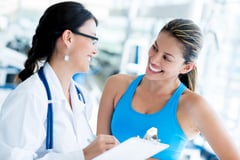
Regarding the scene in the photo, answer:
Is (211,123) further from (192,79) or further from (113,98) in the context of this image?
(113,98)

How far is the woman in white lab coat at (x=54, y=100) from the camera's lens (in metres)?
0.93

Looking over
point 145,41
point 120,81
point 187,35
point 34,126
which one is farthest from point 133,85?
point 145,41

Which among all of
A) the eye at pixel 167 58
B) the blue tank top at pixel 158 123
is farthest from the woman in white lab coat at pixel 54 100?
the eye at pixel 167 58

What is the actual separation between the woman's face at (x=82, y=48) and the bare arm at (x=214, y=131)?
16.0 inches

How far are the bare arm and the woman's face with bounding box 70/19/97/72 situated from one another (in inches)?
16.0

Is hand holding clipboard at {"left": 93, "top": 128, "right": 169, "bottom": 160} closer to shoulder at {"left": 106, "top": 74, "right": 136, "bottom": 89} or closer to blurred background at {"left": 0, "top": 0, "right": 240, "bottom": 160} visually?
shoulder at {"left": 106, "top": 74, "right": 136, "bottom": 89}

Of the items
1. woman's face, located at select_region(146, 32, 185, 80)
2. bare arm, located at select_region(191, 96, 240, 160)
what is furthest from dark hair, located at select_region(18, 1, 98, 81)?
bare arm, located at select_region(191, 96, 240, 160)

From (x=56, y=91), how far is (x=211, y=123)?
1.73 ft

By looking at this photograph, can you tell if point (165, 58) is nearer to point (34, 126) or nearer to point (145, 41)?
point (34, 126)

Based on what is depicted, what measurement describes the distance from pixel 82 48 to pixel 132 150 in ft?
1.28

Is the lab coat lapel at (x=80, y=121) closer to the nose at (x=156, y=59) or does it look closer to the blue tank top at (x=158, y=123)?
the blue tank top at (x=158, y=123)

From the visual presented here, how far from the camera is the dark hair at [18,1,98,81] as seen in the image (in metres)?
1.10

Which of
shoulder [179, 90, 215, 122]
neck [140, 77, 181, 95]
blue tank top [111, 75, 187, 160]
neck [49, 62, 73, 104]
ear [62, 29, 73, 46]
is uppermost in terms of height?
ear [62, 29, 73, 46]

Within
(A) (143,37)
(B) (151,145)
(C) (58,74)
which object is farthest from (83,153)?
(A) (143,37)
